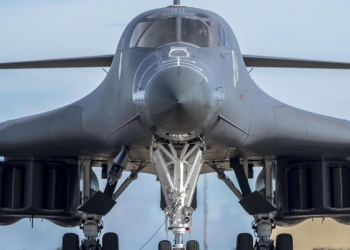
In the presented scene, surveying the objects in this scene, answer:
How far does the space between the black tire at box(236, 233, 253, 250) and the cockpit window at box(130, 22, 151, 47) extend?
16.3ft

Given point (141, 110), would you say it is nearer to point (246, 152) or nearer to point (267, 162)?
point (246, 152)

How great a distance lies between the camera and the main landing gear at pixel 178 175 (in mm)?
13961

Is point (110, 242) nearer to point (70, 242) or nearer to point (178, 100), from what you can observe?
point (70, 242)

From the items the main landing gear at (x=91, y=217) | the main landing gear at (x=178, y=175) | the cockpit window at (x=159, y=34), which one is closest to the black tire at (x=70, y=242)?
the main landing gear at (x=91, y=217)

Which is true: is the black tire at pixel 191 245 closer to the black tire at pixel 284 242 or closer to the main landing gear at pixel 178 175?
the black tire at pixel 284 242

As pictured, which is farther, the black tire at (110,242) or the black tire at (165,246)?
the black tire at (110,242)

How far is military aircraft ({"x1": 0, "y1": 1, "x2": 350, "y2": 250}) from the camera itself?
13.8 metres

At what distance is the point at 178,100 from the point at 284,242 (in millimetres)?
5961

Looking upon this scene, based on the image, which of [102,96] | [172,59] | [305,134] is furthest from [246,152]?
[172,59]

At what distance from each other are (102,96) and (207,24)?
1828 millimetres

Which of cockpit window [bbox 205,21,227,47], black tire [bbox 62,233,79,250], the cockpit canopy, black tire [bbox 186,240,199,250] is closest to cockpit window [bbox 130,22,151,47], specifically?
the cockpit canopy

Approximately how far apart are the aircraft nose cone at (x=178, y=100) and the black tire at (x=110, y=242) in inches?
188

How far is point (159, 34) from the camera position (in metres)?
14.6

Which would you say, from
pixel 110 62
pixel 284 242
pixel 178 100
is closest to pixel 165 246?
pixel 284 242
